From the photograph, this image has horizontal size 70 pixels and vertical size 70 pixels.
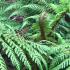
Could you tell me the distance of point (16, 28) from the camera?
3.79 m

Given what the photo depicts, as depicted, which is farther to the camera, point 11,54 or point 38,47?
point 38,47

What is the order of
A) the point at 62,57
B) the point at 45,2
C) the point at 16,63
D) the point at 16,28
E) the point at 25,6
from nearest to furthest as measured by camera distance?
the point at 16,63, the point at 62,57, the point at 16,28, the point at 25,6, the point at 45,2

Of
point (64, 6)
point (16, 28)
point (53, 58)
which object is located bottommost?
point (53, 58)

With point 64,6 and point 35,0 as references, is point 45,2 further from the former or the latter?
point 64,6

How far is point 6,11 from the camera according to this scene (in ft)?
14.3

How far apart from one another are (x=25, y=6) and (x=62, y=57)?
133 cm

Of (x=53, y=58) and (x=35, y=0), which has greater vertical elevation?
(x=35, y=0)

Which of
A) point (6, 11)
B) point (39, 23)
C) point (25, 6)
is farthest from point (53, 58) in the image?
point (6, 11)

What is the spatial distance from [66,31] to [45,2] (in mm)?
703

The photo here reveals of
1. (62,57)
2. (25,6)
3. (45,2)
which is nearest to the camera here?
(62,57)

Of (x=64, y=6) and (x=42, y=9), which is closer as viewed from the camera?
(x=64, y=6)

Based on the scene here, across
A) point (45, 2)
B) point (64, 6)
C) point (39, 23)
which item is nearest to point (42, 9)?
point (45, 2)

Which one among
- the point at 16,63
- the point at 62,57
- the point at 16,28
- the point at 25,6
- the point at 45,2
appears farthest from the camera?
the point at 45,2

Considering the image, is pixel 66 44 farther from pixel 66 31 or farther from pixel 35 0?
pixel 35 0
